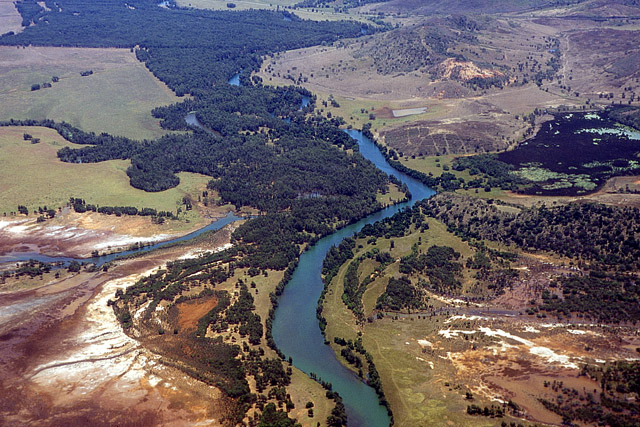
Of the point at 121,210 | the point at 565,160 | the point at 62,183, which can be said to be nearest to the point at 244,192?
the point at 121,210

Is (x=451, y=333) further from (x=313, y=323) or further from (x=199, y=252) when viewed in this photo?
(x=199, y=252)

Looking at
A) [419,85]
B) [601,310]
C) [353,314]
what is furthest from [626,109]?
[353,314]

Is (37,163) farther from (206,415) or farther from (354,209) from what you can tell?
(206,415)

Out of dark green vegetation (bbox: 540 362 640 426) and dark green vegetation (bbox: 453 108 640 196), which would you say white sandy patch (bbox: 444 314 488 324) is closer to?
dark green vegetation (bbox: 540 362 640 426)

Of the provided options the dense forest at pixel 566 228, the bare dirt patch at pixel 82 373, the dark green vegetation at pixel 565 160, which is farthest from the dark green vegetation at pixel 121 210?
the dark green vegetation at pixel 565 160

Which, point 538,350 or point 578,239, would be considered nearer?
point 538,350

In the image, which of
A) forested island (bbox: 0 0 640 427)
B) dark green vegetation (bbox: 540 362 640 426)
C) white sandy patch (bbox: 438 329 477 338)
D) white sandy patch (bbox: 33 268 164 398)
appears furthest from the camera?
white sandy patch (bbox: 438 329 477 338)

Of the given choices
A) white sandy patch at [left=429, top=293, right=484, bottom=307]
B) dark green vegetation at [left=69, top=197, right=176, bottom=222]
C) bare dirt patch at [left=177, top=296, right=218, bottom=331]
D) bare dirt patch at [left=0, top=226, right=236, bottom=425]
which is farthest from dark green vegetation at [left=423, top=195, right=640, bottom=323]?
bare dirt patch at [left=0, top=226, right=236, bottom=425]

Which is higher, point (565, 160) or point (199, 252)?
point (565, 160)
